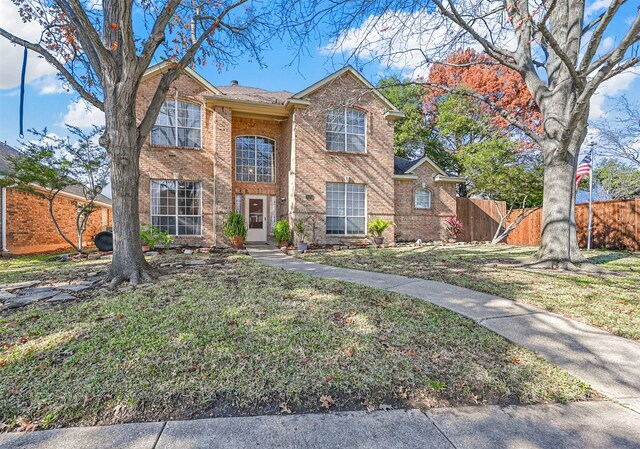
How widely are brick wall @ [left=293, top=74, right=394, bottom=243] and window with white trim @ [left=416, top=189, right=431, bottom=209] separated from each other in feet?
7.27

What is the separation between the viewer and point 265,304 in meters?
4.31

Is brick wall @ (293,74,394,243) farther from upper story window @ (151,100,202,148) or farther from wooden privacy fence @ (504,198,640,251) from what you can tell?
wooden privacy fence @ (504,198,640,251)

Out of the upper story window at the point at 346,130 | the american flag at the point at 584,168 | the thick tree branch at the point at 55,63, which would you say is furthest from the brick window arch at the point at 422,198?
the thick tree branch at the point at 55,63

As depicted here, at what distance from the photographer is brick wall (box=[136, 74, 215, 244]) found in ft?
39.1

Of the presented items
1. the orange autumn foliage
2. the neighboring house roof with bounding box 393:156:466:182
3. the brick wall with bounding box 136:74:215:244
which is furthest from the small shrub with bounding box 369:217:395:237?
the orange autumn foliage

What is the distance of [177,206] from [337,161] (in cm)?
675

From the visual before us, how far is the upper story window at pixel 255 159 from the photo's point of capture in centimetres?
1359

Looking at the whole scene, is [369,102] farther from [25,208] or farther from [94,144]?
[25,208]

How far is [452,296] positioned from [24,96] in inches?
371

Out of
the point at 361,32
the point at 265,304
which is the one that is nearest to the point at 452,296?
the point at 265,304

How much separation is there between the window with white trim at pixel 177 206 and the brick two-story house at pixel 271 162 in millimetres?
37

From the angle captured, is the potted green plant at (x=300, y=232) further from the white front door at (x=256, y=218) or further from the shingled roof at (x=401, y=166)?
the shingled roof at (x=401, y=166)

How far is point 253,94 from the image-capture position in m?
14.3

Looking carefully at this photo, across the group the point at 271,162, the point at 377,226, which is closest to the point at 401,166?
the point at 377,226
